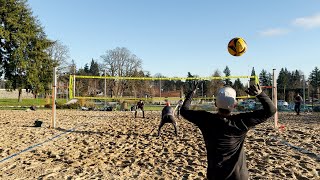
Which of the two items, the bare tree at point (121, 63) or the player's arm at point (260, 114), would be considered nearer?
the player's arm at point (260, 114)

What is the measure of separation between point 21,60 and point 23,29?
10.3ft

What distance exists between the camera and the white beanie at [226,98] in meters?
2.09

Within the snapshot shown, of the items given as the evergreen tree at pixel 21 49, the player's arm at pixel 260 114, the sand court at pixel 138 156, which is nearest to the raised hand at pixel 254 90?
the player's arm at pixel 260 114

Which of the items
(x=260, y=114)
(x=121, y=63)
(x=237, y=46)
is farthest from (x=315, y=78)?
(x=260, y=114)

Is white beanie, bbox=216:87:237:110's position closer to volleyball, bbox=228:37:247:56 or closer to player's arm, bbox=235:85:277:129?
player's arm, bbox=235:85:277:129

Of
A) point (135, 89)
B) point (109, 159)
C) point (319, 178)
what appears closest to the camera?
point (319, 178)

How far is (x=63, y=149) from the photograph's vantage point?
712cm

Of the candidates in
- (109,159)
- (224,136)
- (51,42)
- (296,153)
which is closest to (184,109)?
(224,136)

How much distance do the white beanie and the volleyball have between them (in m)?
4.34

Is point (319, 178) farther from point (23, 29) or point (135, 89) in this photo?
point (135, 89)

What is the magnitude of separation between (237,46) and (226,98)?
4.39 metres

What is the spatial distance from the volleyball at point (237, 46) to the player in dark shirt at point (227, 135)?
4.21 m

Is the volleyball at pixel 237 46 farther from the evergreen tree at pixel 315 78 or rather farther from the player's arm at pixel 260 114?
the evergreen tree at pixel 315 78

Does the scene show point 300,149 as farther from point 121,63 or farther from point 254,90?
point 121,63
